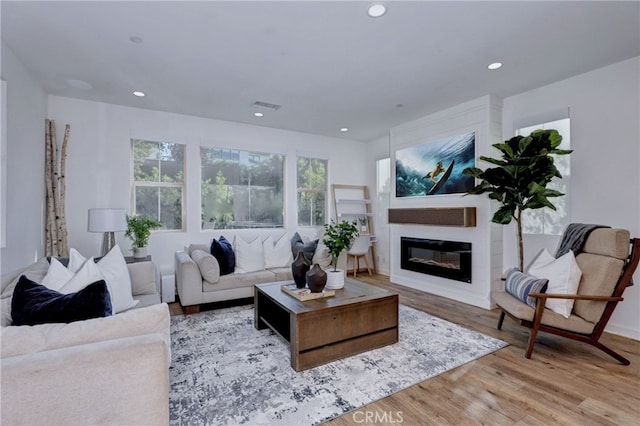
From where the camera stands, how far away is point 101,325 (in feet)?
4.27

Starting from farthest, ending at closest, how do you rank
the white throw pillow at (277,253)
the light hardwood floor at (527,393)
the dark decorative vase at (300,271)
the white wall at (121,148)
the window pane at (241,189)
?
the window pane at (241,189), the white throw pillow at (277,253), the white wall at (121,148), the dark decorative vase at (300,271), the light hardwood floor at (527,393)

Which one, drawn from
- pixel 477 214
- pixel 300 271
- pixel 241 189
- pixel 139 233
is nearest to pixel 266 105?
pixel 241 189

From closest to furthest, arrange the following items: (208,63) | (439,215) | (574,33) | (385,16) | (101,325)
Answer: (101,325) → (385,16) → (574,33) → (208,63) → (439,215)

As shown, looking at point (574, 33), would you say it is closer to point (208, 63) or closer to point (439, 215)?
point (439, 215)

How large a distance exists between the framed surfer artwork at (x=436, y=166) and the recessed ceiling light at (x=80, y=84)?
172 inches

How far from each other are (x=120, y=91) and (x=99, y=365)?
12.0 ft

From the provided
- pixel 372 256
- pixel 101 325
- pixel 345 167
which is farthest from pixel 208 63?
pixel 372 256

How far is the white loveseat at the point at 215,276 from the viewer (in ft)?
11.7

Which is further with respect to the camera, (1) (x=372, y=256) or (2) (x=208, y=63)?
(1) (x=372, y=256)

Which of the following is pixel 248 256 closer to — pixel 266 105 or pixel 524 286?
pixel 266 105

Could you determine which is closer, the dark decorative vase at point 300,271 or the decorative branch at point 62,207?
the dark decorative vase at point 300,271

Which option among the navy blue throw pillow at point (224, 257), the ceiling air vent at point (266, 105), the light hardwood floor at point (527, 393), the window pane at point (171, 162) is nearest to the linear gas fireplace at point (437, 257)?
the light hardwood floor at point (527, 393)

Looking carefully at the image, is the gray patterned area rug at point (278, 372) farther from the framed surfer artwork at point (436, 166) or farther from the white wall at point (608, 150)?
the framed surfer artwork at point (436, 166)

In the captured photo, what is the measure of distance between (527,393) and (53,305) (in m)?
2.79
